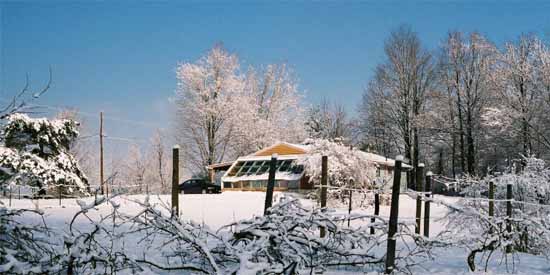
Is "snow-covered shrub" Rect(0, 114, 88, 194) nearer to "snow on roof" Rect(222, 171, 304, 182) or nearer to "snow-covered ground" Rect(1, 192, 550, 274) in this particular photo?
"snow-covered ground" Rect(1, 192, 550, 274)

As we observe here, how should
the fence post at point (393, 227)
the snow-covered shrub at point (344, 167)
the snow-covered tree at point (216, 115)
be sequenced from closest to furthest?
the fence post at point (393, 227) < the snow-covered shrub at point (344, 167) < the snow-covered tree at point (216, 115)

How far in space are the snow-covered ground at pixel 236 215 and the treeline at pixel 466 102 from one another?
9797 millimetres

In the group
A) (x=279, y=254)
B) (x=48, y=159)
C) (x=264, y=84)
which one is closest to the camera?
(x=279, y=254)

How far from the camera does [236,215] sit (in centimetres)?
1396

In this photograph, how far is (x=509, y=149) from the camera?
26422 mm

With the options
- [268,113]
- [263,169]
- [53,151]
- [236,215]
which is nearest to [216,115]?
[268,113]

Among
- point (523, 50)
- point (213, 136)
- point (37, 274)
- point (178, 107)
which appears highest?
point (523, 50)

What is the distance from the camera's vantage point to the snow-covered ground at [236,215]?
5.34 meters

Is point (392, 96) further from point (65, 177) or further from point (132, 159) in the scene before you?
point (132, 159)

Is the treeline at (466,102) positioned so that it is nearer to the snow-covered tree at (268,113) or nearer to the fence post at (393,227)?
the snow-covered tree at (268,113)

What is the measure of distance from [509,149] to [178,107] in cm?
2095

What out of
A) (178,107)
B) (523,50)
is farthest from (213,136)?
(523,50)

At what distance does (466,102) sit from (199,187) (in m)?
16.0

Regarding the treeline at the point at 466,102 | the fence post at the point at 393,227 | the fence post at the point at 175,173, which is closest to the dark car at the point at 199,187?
the treeline at the point at 466,102
